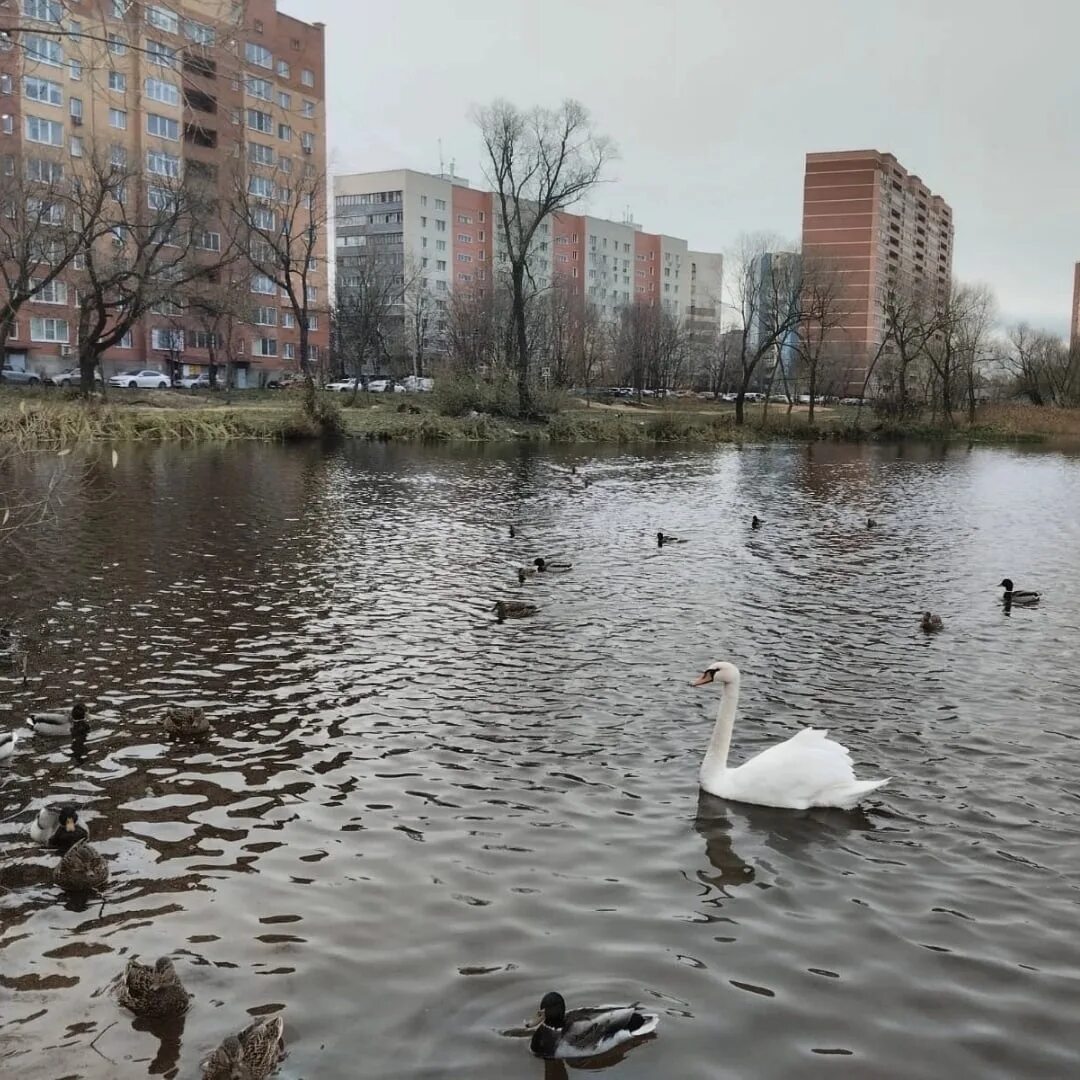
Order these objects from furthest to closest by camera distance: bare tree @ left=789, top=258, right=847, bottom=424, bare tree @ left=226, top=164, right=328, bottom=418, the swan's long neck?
bare tree @ left=789, top=258, right=847, bottom=424 → bare tree @ left=226, top=164, right=328, bottom=418 → the swan's long neck

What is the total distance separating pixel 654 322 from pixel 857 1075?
115m

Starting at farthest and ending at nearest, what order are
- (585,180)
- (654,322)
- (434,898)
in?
(654,322) < (585,180) < (434,898)

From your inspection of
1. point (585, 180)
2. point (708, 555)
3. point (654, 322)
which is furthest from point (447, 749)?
point (654, 322)

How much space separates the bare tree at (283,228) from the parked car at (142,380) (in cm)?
1102

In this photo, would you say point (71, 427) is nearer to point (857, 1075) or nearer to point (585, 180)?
point (585, 180)

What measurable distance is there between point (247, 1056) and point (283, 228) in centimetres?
6028

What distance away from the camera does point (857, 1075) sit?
4.91 meters

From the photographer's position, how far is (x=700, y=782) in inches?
328

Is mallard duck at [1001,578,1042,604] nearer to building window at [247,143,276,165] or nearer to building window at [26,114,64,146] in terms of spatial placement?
building window at [26,114,64,146]

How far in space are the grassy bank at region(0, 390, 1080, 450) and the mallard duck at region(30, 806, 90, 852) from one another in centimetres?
2015

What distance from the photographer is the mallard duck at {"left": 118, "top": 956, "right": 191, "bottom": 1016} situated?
5199 mm

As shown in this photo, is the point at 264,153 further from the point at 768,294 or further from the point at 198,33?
the point at 198,33

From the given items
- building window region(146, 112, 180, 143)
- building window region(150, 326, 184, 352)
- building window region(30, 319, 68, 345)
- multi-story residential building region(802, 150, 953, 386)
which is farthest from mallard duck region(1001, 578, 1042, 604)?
multi-story residential building region(802, 150, 953, 386)

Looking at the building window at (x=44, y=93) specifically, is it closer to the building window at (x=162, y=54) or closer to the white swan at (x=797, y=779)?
the building window at (x=162, y=54)
